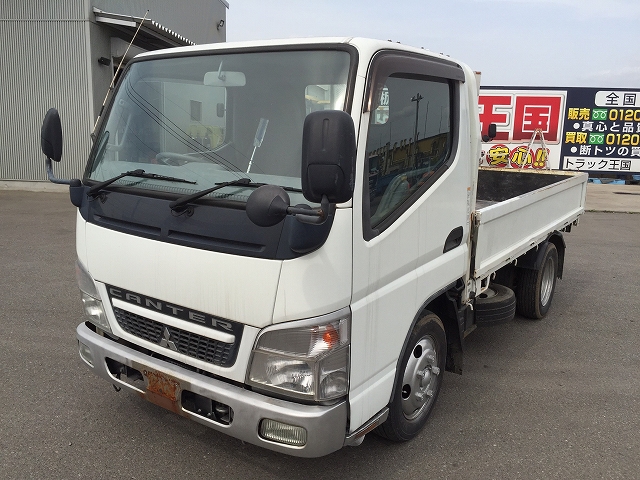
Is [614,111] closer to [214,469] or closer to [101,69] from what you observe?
[101,69]

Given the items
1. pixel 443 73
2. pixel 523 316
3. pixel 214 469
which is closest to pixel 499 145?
pixel 523 316

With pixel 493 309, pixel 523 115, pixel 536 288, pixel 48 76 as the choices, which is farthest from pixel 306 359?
pixel 523 115

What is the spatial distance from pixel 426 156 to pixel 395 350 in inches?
41.5

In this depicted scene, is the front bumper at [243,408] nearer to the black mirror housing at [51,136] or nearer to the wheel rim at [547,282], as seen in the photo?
the black mirror housing at [51,136]

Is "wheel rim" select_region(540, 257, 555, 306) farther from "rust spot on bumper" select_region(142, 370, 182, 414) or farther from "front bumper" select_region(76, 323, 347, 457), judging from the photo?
"rust spot on bumper" select_region(142, 370, 182, 414)

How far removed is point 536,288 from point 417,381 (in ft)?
8.25

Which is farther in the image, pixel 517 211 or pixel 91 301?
pixel 517 211

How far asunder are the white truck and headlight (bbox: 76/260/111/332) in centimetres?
1

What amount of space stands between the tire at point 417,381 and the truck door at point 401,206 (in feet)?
0.55

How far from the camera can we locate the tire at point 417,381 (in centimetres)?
304

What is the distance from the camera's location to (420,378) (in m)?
3.24

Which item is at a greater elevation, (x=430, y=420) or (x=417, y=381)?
(x=417, y=381)

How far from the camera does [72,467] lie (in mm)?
2980

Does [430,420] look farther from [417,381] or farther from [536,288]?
[536,288]
